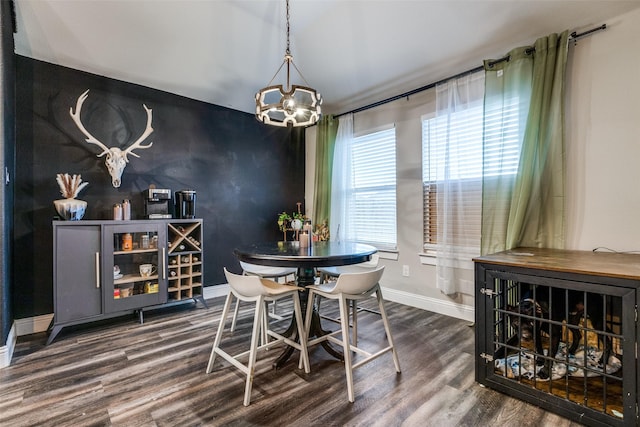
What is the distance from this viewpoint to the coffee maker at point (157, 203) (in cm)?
329

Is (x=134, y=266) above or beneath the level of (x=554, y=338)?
above

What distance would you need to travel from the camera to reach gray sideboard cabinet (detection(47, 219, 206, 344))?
8.71ft

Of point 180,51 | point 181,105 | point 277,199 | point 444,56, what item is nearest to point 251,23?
point 180,51

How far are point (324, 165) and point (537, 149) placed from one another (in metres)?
2.61

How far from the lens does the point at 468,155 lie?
10.1ft

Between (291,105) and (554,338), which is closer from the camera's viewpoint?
(554,338)

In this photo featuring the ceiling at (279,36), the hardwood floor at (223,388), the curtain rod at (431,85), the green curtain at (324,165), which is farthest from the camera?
the green curtain at (324,165)

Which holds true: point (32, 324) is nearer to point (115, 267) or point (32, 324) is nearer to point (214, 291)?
point (115, 267)

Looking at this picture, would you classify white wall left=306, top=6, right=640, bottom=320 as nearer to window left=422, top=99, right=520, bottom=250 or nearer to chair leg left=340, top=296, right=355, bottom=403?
window left=422, top=99, right=520, bottom=250

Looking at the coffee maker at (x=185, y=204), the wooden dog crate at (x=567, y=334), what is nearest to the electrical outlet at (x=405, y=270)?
the wooden dog crate at (x=567, y=334)

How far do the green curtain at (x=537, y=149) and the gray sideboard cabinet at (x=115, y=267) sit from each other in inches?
126

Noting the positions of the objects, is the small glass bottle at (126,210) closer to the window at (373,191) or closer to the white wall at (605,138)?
the window at (373,191)

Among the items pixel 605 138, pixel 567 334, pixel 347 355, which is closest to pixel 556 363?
pixel 567 334

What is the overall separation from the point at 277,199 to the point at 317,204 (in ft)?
2.14
